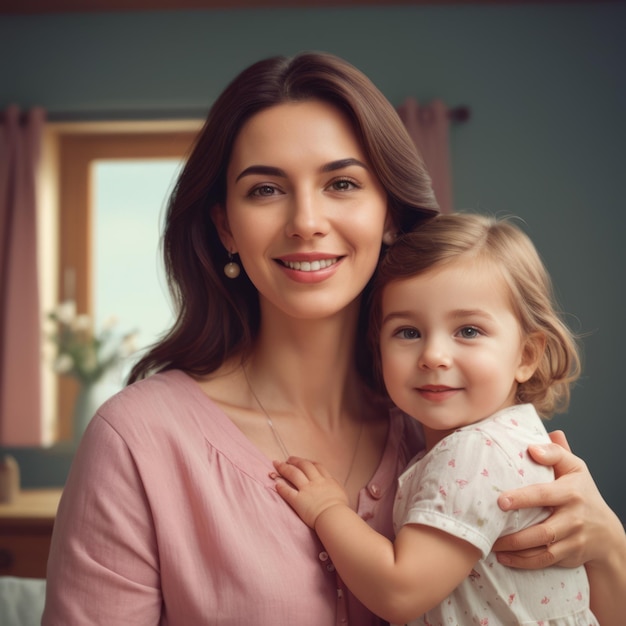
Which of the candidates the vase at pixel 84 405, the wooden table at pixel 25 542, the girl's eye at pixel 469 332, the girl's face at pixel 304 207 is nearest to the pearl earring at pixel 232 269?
the girl's face at pixel 304 207

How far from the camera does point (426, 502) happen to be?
1.24 m

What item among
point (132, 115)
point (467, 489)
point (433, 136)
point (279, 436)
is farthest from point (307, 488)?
point (132, 115)

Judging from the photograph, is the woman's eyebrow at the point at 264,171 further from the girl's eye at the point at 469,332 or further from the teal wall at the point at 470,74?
the teal wall at the point at 470,74

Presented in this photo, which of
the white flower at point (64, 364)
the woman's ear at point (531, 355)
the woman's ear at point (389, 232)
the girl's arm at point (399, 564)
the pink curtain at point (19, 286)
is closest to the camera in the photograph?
the girl's arm at point (399, 564)

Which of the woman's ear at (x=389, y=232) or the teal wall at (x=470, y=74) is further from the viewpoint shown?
the teal wall at (x=470, y=74)

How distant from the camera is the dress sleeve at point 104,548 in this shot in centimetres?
128

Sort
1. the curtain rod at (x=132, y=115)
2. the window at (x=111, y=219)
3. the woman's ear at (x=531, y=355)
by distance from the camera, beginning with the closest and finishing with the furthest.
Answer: the woman's ear at (x=531, y=355)
the curtain rod at (x=132, y=115)
the window at (x=111, y=219)

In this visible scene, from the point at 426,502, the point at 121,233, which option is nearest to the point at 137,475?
the point at 426,502

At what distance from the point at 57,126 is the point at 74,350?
1.34 m

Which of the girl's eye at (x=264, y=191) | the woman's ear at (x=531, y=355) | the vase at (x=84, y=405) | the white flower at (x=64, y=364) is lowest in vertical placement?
the vase at (x=84, y=405)

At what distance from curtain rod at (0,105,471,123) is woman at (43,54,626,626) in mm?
2999

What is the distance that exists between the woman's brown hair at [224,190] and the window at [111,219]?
3028mm

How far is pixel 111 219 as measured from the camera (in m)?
4.79

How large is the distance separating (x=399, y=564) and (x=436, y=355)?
0.33 metres
